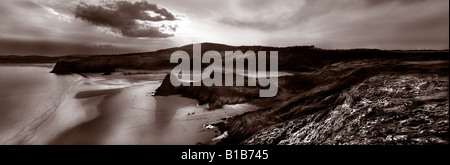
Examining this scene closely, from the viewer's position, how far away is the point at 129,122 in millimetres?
7941

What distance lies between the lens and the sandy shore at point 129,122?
6.59 m

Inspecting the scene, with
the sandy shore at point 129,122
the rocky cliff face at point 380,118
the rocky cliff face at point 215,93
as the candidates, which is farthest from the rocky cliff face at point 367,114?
the rocky cliff face at point 215,93

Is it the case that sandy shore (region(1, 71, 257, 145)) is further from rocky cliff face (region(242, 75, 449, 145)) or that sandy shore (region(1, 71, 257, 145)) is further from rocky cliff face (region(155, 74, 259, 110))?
rocky cliff face (region(242, 75, 449, 145))

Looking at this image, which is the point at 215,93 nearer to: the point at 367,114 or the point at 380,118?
the point at 367,114

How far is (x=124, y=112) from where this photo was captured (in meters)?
9.20

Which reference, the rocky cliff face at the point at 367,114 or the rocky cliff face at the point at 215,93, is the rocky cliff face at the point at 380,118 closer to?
the rocky cliff face at the point at 367,114
